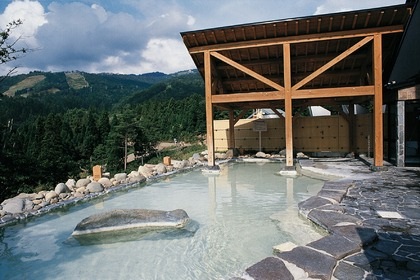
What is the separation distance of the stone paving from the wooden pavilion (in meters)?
4.11

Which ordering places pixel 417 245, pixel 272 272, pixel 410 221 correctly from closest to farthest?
pixel 272 272
pixel 417 245
pixel 410 221

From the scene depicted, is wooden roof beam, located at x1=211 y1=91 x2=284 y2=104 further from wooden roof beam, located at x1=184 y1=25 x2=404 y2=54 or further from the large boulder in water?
the large boulder in water

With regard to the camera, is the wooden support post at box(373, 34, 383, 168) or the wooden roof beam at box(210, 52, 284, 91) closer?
the wooden support post at box(373, 34, 383, 168)

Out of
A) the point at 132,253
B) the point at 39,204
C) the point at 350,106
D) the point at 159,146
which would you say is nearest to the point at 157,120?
the point at 159,146

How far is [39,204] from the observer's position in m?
6.72

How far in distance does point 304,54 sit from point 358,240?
9.65 meters

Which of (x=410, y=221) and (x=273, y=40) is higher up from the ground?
(x=273, y=40)

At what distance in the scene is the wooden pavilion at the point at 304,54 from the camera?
9.09 metres

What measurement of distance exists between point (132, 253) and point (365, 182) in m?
5.79

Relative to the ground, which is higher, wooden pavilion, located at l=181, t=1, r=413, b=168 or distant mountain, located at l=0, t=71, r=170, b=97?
distant mountain, located at l=0, t=71, r=170, b=97

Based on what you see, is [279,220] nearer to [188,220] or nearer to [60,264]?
[188,220]

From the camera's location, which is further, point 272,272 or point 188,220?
point 188,220

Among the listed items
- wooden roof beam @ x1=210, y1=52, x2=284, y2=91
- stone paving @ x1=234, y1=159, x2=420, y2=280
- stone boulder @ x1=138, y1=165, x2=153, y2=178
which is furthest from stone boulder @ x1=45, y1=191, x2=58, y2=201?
wooden roof beam @ x1=210, y1=52, x2=284, y2=91

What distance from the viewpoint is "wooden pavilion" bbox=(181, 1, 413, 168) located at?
909 cm
